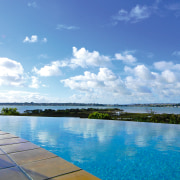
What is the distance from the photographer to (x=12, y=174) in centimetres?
227

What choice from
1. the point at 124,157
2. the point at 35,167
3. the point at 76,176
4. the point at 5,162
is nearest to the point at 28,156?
the point at 5,162

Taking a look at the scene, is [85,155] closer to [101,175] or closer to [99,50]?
[101,175]

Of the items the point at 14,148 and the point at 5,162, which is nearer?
the point at 5,162

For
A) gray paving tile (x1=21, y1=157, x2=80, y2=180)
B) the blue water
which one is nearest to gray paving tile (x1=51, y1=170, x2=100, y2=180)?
gray paving tile (x1=21, y1=157, x2=80, y2=180)

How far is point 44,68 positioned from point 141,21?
33.7 ft

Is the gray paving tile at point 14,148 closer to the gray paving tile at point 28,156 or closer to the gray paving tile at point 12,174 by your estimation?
the gray paving tile at point 28,156

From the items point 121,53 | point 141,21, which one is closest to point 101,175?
point 141,21

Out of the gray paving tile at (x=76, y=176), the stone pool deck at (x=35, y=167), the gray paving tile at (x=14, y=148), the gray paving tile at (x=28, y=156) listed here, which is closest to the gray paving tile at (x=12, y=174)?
the stone pool deck at (x=35, y=167)

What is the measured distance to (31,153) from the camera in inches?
126

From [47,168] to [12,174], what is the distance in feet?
1.55

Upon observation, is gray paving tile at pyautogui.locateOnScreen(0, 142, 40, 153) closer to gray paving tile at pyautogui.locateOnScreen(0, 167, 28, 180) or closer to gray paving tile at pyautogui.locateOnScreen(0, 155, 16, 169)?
gray paving tile at pyautogui.locateOnScreen(0, 155, 16, 169)

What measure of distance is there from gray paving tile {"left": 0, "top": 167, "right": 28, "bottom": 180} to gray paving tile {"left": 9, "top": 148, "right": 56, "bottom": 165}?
0.91ft

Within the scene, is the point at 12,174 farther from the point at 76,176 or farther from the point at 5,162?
the point at 76,176

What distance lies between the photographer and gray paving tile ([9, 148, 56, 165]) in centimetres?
281
